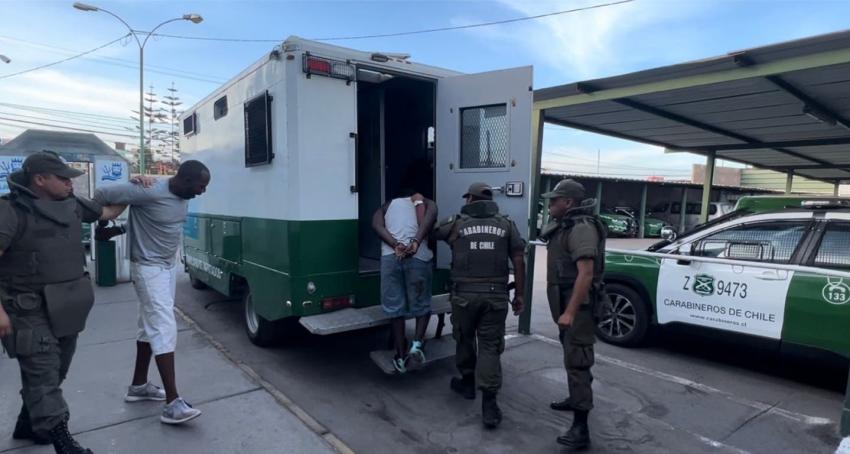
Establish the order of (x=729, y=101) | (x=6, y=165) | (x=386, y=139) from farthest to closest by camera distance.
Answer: (x=6, y=165) < (x=729, y=101) < (x=386, y=139)

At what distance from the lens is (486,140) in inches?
182

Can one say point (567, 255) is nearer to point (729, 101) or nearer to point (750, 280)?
point (750, 280)

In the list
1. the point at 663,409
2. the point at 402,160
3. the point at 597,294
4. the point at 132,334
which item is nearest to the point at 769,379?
the point at 663,409

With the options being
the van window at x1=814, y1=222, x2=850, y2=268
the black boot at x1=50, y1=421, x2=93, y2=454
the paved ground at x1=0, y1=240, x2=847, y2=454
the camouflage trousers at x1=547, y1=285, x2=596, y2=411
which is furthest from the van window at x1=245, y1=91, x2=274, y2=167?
the van window at x1=814, y1=222, x2=850, y2=268

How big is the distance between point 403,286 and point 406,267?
185 mm

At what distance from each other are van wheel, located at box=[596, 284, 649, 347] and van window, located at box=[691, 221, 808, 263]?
31.2 inches

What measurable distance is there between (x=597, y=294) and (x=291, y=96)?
2853 millimetres

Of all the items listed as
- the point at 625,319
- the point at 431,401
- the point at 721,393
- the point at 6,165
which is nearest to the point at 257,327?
the point at 431,401

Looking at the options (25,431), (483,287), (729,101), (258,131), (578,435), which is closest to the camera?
(25,431)

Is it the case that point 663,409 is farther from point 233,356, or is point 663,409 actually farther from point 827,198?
point 233,356

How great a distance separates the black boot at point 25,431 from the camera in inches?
124

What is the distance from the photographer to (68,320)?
9.58 ft

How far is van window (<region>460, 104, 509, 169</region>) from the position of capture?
14.8 ft

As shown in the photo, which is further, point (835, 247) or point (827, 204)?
point (827, 204)
